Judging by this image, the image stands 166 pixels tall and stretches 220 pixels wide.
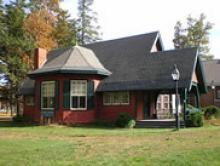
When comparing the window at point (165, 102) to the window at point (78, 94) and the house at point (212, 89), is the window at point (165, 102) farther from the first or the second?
the house at point (212, 89)

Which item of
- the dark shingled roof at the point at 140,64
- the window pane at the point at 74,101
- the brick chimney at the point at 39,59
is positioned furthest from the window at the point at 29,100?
the window pane at the point at 74,101

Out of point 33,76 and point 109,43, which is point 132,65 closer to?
point 109,43

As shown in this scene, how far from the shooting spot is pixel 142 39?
31141 millimetres

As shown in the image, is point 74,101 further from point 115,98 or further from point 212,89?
point 212,89

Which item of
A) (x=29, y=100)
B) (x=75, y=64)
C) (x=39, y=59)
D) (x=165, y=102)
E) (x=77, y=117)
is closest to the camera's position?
(x=77, y=117)

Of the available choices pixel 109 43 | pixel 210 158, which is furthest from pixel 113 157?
pixel 109 43

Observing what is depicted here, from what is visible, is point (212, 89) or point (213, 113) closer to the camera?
point (213, 113)

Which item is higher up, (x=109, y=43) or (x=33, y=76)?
(x=109, y=43)

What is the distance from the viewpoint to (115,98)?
92.8ft

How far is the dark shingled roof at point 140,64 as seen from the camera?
25531 millimetres

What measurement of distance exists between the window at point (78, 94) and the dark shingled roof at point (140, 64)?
4.04ft

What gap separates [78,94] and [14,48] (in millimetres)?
17510

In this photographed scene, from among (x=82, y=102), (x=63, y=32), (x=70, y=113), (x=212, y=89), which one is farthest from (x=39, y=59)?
(x=212, y=89)

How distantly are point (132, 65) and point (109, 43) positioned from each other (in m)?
5.45
